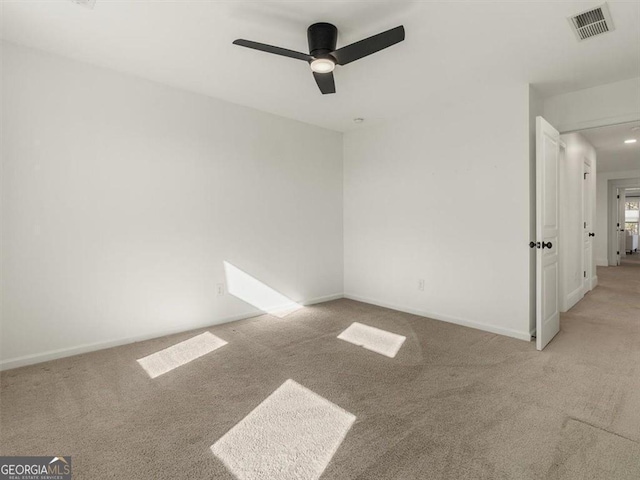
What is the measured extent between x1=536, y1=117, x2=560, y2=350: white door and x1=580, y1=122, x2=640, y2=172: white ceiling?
100 centimetres

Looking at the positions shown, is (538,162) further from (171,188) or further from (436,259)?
(171,188)

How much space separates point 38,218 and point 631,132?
300 inches

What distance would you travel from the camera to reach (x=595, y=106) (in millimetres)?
3303

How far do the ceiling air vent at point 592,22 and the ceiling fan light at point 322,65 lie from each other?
169cm

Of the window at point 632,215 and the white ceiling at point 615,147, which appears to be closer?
the white ceiling at point 615,147

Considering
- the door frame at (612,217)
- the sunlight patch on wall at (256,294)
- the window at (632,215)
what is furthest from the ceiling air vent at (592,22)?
the window at (632,215)

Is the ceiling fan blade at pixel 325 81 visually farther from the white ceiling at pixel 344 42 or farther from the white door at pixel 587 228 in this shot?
the white door at pixel 587 228

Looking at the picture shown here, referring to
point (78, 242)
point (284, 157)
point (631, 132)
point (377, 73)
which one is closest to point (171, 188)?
point (78, 242)

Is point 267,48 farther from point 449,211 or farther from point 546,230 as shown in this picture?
point 546,230

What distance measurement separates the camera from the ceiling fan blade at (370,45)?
201cm

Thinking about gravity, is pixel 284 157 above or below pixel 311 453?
above

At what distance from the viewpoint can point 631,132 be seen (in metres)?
4.88

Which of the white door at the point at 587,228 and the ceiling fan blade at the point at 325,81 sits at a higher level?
the ceiling fan blade at the point at 325,81

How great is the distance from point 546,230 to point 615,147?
4.59 metres
